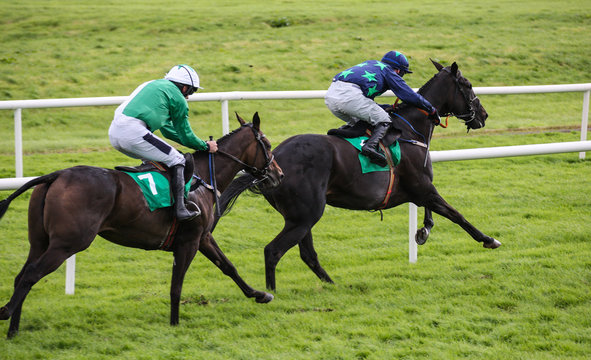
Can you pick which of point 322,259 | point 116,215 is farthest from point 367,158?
point 116,215

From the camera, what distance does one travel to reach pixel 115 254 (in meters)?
6.95

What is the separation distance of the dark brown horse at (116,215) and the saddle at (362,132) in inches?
34.5

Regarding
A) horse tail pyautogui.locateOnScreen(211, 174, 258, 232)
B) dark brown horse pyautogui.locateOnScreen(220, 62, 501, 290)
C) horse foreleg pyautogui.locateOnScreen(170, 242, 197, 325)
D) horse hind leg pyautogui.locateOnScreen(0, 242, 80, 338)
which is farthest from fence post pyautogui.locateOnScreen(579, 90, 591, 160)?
horse hind leg pyautogui.locateOnScreen(0, 242, 80, 338)

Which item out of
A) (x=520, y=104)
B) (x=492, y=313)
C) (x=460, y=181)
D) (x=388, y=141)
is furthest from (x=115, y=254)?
(x=520, y=104)

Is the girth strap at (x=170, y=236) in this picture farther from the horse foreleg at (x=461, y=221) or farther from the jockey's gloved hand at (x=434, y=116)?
the jockey's gloved hand at (x=434, y=116)

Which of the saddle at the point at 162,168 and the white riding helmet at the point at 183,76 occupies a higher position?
the white riding helmet at the point at 183,76

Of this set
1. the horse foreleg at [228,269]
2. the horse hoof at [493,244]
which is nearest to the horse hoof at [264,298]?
the horse foreleg at [228,269]

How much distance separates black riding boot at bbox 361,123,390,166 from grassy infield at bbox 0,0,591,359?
976 millimetres

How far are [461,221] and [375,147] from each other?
3.36ft

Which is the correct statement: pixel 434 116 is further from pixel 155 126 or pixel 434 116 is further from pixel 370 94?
pixel 155 126

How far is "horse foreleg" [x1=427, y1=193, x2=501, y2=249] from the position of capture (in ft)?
20.7

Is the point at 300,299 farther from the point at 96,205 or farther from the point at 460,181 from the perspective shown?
the point at 460,181

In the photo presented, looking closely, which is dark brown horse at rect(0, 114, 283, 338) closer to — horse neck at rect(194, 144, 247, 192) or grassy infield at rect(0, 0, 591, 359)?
horse neck at rect(194, 144, 247, 192)

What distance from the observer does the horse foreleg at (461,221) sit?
6.32 metres
